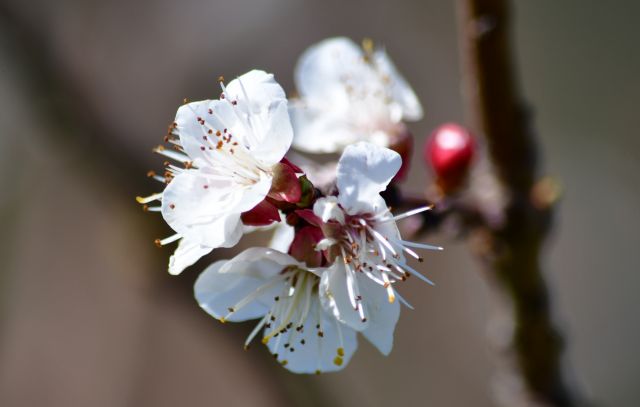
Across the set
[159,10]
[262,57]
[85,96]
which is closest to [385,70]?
[85,96]

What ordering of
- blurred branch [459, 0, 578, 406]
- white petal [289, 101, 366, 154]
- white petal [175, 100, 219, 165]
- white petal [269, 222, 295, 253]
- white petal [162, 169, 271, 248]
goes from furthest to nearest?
white petal [289, 101, 366, 154]
blurred branch [459, 0, 578, 406]
white petal [269, 222, 295, 253]
white petal [175, 100, 219, 165]
white petal [162, 169, 271, 248]

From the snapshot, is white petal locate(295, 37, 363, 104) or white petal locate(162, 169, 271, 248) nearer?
white petal locate(162, 169, 271, 248)

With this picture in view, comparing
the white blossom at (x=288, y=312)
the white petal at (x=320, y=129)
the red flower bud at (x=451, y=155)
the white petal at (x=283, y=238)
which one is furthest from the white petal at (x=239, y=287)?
the red flower bud at (x=451, y=155)

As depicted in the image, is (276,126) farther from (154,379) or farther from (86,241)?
(86,241)

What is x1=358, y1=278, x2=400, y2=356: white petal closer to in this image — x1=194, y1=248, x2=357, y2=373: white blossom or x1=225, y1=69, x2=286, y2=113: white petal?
x1=194, y1=248, x2=357, y2=373: white blossom

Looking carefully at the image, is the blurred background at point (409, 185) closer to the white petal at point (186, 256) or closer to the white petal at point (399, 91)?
the white petal at point (399, 91)

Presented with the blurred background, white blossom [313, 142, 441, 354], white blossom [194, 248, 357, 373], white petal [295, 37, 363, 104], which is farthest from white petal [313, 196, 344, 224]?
the blurred background
